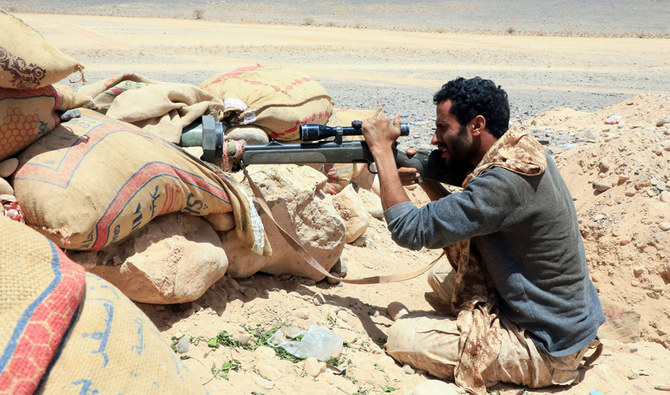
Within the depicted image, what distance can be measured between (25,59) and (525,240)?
2.34 metres

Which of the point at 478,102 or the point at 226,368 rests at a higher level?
the point at 478,102

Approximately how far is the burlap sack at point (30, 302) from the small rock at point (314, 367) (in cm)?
144

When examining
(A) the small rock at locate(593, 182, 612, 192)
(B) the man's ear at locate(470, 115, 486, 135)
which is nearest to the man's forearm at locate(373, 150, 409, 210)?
(B) the man's ear at locate(470, 115, 486, 135)

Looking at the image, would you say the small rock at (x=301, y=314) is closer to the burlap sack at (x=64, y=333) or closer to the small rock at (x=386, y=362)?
the small rock at (x=386, y=362)

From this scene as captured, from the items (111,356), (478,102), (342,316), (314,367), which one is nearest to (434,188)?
(478,102)

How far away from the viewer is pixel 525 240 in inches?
117

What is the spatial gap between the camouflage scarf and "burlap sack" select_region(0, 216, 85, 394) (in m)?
1.97

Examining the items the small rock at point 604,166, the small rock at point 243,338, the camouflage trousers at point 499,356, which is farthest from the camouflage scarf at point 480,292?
the small rock at point 604,166

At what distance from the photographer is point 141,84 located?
3.50 m

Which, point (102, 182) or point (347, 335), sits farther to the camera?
point (347, 335)

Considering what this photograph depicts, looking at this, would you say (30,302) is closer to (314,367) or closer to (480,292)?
(314,367)

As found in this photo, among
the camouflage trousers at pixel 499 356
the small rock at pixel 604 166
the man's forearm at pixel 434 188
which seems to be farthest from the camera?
the small rock at pixel 604 166

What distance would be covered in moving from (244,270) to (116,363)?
176cm

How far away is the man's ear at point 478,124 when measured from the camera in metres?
3.05
